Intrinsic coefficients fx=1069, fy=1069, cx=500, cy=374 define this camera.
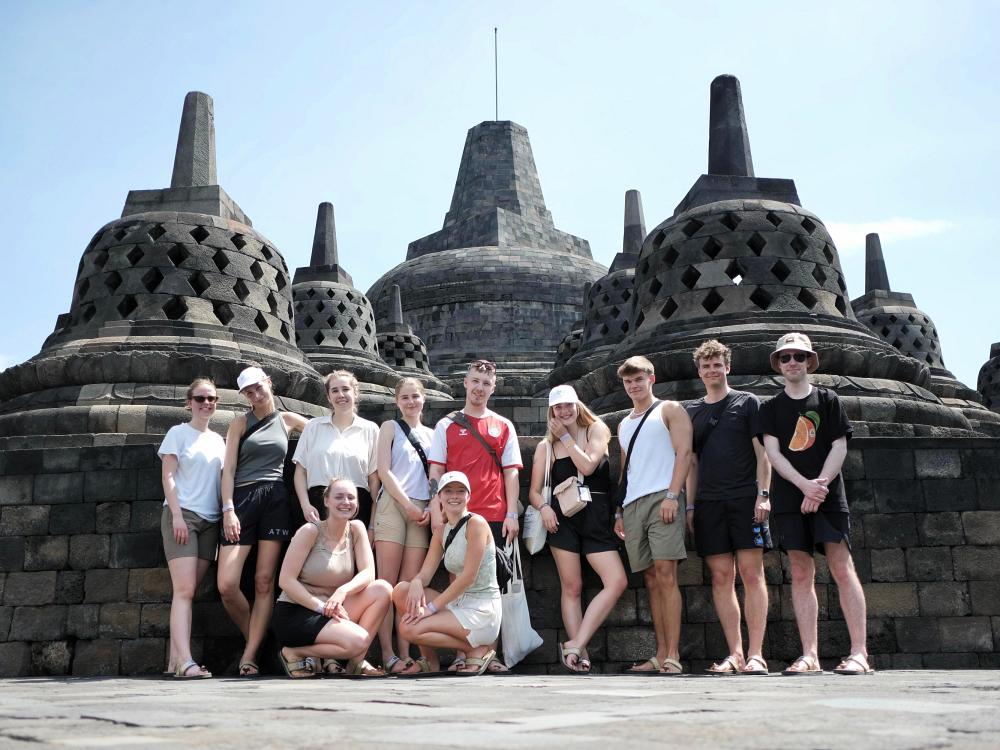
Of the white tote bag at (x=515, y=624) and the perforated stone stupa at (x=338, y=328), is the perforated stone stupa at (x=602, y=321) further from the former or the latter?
the white tote bag at (x=515, y=624)

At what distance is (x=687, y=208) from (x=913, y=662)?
246 inches

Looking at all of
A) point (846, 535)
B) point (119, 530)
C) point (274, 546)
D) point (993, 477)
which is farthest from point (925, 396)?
point (119, 530)

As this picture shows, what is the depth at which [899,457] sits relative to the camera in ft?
23.9

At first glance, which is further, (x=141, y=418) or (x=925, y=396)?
(x=925, y=396)

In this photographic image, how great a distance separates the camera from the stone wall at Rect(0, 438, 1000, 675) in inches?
271

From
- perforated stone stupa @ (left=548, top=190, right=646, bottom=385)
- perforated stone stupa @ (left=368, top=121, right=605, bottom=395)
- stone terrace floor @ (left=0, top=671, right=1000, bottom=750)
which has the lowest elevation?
stone terrace floor @ (left=0, top=671, right=1000, bottom=750)

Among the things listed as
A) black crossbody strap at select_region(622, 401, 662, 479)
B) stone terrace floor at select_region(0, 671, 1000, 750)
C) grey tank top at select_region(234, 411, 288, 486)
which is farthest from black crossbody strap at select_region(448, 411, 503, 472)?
stone terrace floor at select_region(0, 671, 1000, 750)

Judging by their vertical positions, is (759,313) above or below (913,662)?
above

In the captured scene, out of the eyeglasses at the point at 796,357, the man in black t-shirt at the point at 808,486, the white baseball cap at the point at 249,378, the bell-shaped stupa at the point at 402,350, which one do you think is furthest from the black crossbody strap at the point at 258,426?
the bell-shaped stupa at the point at 402,350

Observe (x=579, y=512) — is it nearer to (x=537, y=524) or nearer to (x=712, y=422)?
(x=537, y=524)

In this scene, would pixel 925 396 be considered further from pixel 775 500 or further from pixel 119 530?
pixel 119 530

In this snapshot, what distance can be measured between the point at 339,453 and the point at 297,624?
1094 mm

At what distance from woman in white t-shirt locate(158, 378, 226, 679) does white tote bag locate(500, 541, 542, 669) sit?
1747mm

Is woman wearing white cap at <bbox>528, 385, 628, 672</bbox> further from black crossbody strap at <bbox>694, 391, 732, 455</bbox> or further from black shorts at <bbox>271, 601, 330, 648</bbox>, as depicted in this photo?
black shorts at <bbox>271, 601, 330, 648</bbox>
